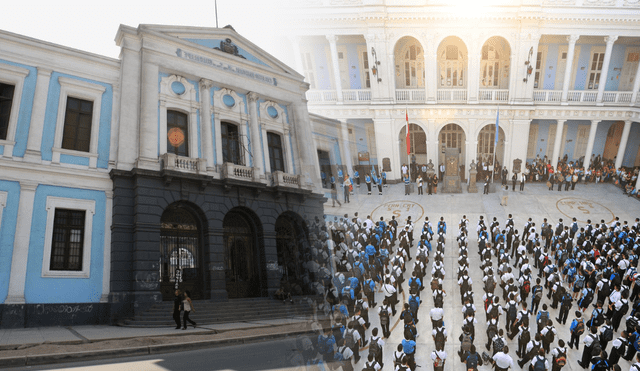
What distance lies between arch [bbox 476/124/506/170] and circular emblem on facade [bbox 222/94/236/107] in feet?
46.2

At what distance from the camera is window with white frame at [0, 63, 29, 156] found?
755 inches

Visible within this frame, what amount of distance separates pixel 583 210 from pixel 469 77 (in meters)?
9.19

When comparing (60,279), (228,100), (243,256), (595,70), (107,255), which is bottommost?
(60,279)

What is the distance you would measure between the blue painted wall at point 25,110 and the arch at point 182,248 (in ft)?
19.6

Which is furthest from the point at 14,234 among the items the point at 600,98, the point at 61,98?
the point at 600,98

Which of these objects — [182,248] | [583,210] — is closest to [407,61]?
[583,210]

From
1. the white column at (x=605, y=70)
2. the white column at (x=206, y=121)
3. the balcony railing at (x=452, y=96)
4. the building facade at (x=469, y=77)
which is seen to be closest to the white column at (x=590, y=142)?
the building facade at (x=469, y=77)

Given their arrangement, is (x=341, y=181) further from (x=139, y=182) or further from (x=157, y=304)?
(x=139, y=182)

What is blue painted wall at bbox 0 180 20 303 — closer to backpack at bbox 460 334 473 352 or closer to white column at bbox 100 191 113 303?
white column at bbox 100 191 113 303

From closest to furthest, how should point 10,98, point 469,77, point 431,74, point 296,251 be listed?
point 296,251
point 431,74
point 469,77
point 10,98

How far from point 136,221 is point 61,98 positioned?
6358 millimetres

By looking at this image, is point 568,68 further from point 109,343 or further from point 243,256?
point 109,343

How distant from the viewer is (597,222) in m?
18.2

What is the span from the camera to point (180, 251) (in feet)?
69.0
